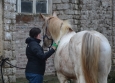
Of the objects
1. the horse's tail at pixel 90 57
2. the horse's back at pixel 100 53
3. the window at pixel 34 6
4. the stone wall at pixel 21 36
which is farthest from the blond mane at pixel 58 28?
the window at pixel 34 6

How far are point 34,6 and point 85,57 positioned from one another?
273 inches

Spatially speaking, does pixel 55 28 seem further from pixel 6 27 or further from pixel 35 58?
pixel 6 27

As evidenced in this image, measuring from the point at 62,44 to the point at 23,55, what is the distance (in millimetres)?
5520

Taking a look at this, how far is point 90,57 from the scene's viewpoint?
645 centimetres

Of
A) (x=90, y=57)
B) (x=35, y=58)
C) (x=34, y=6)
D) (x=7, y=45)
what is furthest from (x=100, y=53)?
(x=34, y=6)

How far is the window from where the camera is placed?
1286 centimetres

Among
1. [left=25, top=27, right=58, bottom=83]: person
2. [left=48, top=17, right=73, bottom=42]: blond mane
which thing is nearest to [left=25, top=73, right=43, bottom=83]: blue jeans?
[left=25, top=27, right=58, bottom=83]: person

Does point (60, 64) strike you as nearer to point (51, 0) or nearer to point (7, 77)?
point (7, 77)

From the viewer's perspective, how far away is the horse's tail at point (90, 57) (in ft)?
21.1

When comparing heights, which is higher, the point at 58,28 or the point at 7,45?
the point at 58,28

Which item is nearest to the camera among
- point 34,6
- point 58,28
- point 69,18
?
point 58,28

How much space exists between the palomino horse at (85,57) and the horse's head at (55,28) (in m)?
0.42

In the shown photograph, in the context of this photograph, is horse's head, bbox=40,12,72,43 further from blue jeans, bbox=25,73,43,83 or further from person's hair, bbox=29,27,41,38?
blue jeans, bbox=25,73,43,83

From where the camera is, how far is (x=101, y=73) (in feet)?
Result: 21.9
